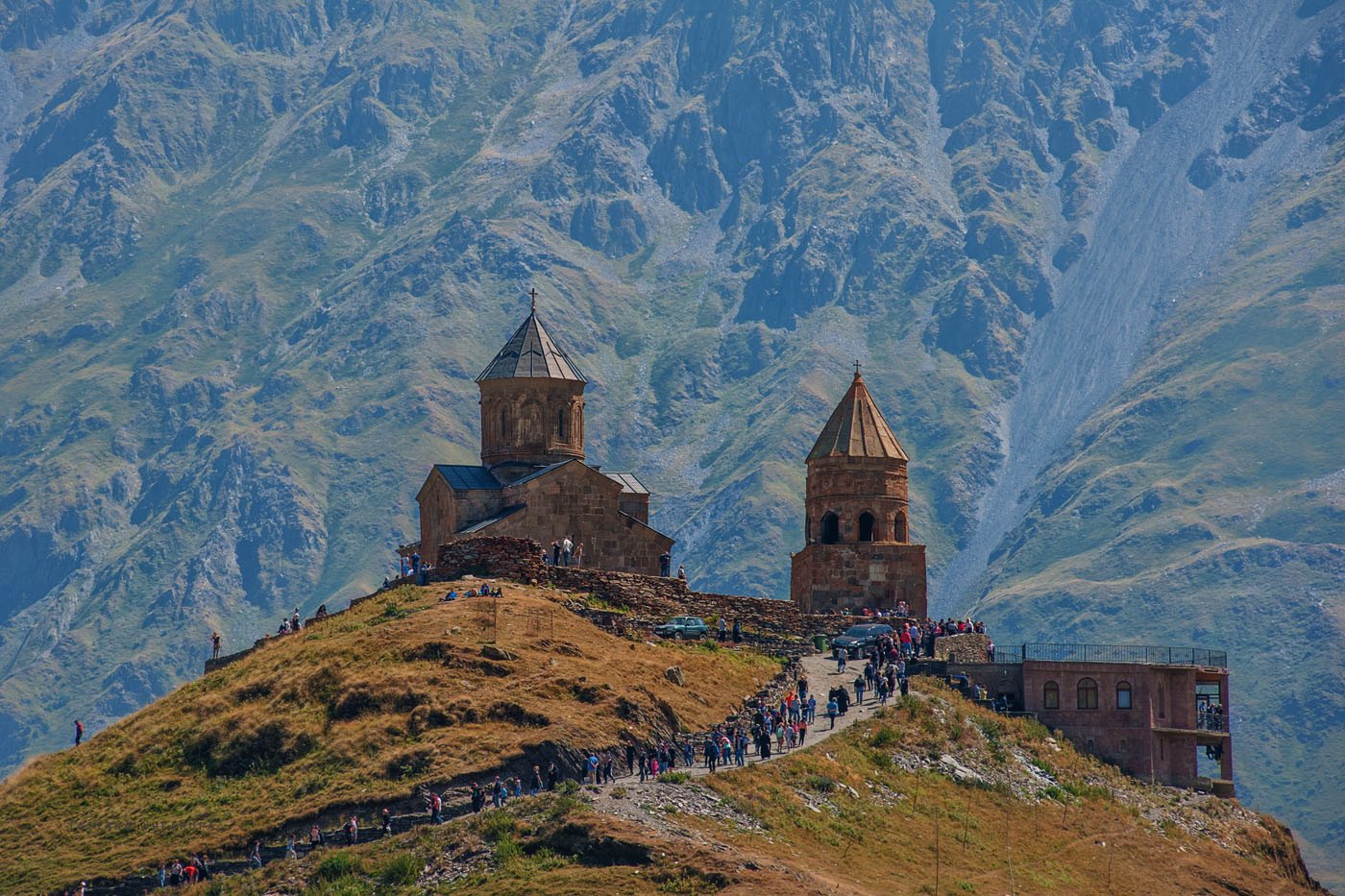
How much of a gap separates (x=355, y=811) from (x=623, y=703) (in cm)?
978

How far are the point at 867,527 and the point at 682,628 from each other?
56.0ft

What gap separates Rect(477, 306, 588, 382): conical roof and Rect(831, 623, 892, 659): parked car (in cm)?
1944

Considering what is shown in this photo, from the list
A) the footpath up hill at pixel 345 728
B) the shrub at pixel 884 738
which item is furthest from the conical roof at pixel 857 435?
the shrub at pixel 884 738

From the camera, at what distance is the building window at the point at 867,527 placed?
331 ft

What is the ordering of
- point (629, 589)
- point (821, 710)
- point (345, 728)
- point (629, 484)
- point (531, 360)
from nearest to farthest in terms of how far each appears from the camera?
point (345, 728), point (821, 710), point (629, 589), point (531, 360), point (629, 484)

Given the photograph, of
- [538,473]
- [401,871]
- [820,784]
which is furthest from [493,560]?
[401,871]

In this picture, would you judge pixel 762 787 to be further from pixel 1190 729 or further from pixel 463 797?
pixel 1190 729

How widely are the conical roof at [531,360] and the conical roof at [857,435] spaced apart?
10819 mm

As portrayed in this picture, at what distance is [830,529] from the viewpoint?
102 m

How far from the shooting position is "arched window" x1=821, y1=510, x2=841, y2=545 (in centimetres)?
10131

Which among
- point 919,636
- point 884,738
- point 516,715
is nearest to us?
point 516,715

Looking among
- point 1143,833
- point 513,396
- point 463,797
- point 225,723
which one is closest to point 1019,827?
point 1143,833

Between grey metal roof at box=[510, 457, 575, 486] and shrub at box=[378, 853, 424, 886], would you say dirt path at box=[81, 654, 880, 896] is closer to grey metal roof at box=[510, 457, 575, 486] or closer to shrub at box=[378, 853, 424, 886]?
shrub at box=[378, 853, 424, 886]

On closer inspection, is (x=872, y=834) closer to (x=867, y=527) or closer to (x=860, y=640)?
(x=860, y=640)
